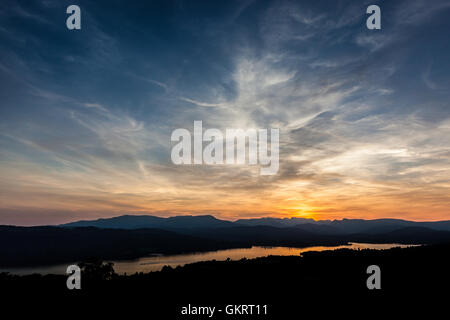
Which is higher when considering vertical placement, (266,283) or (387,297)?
(387,297)

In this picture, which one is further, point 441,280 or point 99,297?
point 441,280

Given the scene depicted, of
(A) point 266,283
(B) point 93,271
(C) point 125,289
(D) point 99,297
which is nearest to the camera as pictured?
(D) point 99,297
